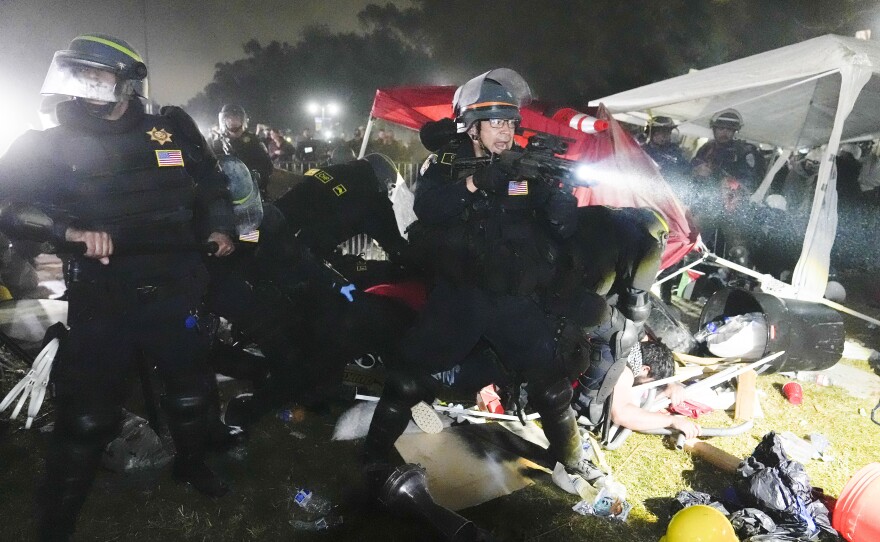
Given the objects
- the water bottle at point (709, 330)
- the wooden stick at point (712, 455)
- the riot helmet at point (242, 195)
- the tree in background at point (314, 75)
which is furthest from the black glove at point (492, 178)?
the tree in background at point (314, 75)

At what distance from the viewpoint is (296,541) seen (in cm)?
287

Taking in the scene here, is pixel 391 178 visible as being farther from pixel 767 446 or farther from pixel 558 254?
pixel 767 446

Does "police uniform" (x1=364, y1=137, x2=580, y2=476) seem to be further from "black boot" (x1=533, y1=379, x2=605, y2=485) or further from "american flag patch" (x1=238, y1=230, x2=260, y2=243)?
"american flag patch" (x1=238, y1=230, x2=260, y2=243)

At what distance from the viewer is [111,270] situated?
2.59 metres

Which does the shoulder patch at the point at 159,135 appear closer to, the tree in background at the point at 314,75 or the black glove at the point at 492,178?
the black glove at the point at 492,178

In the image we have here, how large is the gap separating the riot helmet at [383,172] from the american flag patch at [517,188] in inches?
90.0

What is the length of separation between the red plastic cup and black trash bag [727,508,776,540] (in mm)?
2368

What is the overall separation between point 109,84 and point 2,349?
3184 mm

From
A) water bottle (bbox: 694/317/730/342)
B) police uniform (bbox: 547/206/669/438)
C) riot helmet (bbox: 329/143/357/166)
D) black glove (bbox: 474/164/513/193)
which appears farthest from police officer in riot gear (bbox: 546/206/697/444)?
riot helmet (bbox: 329/143/357/166)

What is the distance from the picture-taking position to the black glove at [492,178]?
2687 mm

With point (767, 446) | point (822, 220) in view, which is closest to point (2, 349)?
point (767, 446)

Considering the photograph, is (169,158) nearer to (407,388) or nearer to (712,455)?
(407,388)

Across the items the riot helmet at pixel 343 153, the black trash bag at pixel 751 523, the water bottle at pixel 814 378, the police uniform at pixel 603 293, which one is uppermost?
the riot helmet at pixel 343 153

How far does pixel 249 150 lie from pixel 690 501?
726cm
